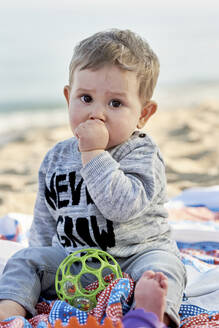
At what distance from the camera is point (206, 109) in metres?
5.80

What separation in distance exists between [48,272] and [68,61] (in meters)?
8.79

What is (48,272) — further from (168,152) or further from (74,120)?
(168,152)

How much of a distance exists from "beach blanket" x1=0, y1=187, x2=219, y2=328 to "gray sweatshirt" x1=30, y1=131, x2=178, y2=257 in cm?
18

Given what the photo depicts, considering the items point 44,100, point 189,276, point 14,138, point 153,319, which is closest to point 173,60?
point 44,100

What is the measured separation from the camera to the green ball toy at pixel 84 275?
1469mm

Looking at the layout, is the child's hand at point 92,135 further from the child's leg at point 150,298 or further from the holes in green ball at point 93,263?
the child's leg at point 150,298

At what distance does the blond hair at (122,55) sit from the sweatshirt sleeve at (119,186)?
252 millimetres

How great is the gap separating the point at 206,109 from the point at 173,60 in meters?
4.82

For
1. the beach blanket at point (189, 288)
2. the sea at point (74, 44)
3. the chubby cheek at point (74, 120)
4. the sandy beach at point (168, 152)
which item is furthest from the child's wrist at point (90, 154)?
the sea at point (74, 44)

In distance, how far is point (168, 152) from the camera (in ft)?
14.1

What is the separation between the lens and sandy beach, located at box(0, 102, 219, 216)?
11.6 ft

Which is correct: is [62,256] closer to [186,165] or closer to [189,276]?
[189,276]

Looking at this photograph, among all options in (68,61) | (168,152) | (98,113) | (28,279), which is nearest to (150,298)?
(28,279)

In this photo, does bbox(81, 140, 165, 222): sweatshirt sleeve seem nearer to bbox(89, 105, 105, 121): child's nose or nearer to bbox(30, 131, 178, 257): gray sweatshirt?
Answer: bbox(30, 131, 178, 257): gray sweatshirt
